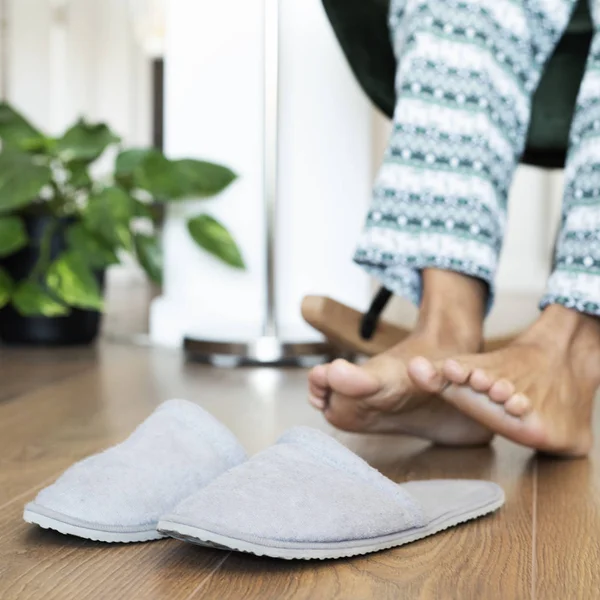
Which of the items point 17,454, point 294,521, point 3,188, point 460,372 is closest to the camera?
point 294,521

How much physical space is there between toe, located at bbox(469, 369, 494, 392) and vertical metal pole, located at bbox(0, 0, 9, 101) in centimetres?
370

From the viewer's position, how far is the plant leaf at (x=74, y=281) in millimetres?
1839

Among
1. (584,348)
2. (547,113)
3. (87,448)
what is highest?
(547,113)

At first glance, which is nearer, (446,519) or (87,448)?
(446,519)

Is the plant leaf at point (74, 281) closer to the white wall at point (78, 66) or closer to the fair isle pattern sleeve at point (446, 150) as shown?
the fair isle pattern sleeve at point (446, 150)

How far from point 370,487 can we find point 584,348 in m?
0.41

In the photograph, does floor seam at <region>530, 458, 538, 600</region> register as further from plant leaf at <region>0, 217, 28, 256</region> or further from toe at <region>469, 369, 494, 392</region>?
plant leaf at <region>0, 217, 28, 256</region>

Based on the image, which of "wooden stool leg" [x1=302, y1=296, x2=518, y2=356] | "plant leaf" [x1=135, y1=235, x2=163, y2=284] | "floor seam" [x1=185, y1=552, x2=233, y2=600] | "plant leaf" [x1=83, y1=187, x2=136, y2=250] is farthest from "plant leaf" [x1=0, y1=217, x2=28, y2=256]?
"floor seam" [x1=185, y1=552, x2=233, y2=600]

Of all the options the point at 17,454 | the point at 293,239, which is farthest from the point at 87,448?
the point at 293,239

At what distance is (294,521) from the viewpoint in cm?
62

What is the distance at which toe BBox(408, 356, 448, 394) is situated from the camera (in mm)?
865

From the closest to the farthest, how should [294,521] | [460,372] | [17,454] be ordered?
[294,521] < [460,372] < [17,454]

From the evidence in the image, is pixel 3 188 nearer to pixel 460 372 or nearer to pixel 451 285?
pixel 451 285

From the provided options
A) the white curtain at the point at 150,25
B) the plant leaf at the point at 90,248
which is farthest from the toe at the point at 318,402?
the white curtain at the point at 150,25
